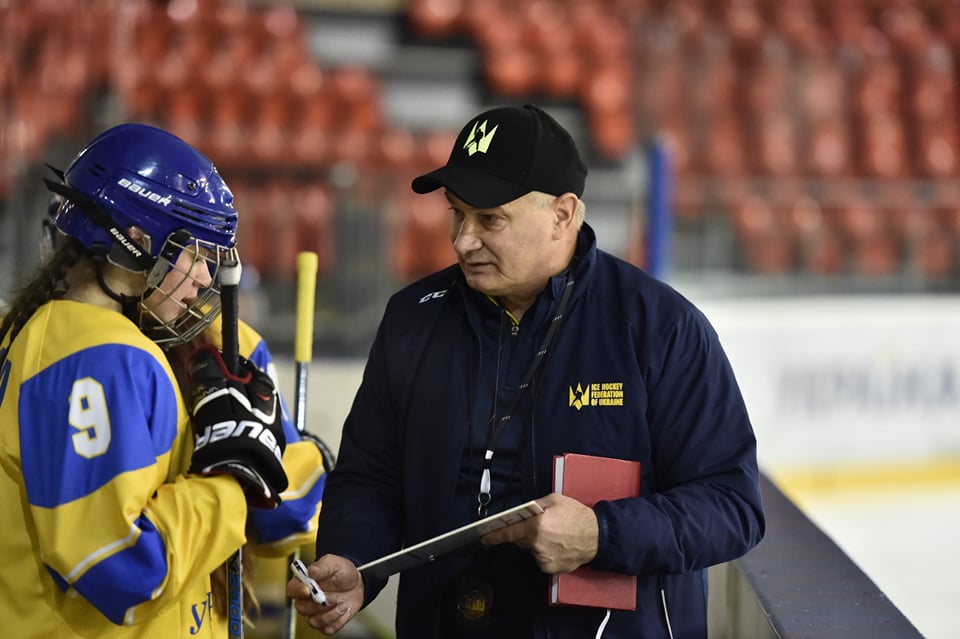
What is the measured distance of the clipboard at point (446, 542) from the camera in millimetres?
1699

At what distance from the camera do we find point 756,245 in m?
6.71

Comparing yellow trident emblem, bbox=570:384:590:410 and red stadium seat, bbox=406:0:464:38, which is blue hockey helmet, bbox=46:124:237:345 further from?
red stadium seat, bbox=406:0:464:38

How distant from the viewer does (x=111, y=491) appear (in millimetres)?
1697

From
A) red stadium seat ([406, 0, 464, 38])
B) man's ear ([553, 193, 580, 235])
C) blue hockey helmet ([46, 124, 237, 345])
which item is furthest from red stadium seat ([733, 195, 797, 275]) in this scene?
blue hockey helmet ([46, 124, 237, 345])

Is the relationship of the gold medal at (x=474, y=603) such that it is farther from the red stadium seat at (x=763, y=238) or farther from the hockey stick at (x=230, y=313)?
the red stadium seat at (x=763, y=238)

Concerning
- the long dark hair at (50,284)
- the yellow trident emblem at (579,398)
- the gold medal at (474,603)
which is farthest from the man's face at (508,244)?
the long dark hair at (50,284)

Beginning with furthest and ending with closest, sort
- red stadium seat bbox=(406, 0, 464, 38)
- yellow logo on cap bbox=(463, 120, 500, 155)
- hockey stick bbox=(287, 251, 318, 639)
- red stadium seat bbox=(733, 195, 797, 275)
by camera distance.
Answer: red stadium seat bbox=(406, 0, 464, 38) → red stadium seat bbox=(733, 195, 797, 275) → hockey stick bbox=(287, 251, 318, 639) → yellow logo on cap bbox=(463, 120, 500, 155)

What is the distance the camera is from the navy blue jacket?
181cm

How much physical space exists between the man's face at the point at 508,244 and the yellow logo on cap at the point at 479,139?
0.27 ft

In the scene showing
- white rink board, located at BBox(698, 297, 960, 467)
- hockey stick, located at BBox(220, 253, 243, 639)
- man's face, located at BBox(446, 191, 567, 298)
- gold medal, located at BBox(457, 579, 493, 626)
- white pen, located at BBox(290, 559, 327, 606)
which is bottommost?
white rink board, located at BBox(698, 297, 960, 467)

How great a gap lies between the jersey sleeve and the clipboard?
26 cm

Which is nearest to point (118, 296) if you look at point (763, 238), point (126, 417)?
point (126, 417)

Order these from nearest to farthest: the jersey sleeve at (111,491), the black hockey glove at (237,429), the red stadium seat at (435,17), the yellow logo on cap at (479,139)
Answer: the jersey sleeve at (111,491) < the black hockey glove at (237,429) < the yellow logo on cap at (479,139) < the red stadium seat at (435,17)

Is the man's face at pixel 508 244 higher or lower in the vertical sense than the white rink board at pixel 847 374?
higher
